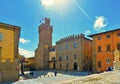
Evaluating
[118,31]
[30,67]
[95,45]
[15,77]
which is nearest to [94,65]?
[95,45]

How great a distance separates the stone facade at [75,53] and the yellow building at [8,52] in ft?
74.8

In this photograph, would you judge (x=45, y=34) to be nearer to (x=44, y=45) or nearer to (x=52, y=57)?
(x=44, y=45)

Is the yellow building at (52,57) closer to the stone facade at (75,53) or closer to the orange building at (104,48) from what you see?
the stone facade at (75,53)

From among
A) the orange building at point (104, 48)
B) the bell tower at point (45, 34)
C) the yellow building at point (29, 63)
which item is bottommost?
the yellow building at point (29, 63)

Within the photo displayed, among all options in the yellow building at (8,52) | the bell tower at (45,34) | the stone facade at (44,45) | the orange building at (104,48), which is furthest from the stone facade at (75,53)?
the yellow building at (8,52)

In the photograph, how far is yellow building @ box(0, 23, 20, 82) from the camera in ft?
78.9

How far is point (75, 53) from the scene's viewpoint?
46.7m

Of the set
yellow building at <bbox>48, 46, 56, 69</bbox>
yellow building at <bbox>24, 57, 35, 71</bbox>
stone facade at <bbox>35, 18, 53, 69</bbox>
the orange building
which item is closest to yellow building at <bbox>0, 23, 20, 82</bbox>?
the orange building

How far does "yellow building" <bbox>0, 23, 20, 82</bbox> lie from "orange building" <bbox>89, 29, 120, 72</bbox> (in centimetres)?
1858

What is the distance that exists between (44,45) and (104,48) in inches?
1143

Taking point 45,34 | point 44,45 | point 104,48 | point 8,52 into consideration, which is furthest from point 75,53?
point 8,52

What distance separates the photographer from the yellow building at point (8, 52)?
24047mm

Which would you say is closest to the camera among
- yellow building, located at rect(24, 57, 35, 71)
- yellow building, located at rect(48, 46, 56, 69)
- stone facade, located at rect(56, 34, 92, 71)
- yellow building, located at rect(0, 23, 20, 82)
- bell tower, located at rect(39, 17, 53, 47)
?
yellow building, located at rect(0, 23, 20, 82)

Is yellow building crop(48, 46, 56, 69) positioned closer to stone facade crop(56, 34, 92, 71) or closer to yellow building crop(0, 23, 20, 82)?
stone facade crop(56, 34, 92, 71)
